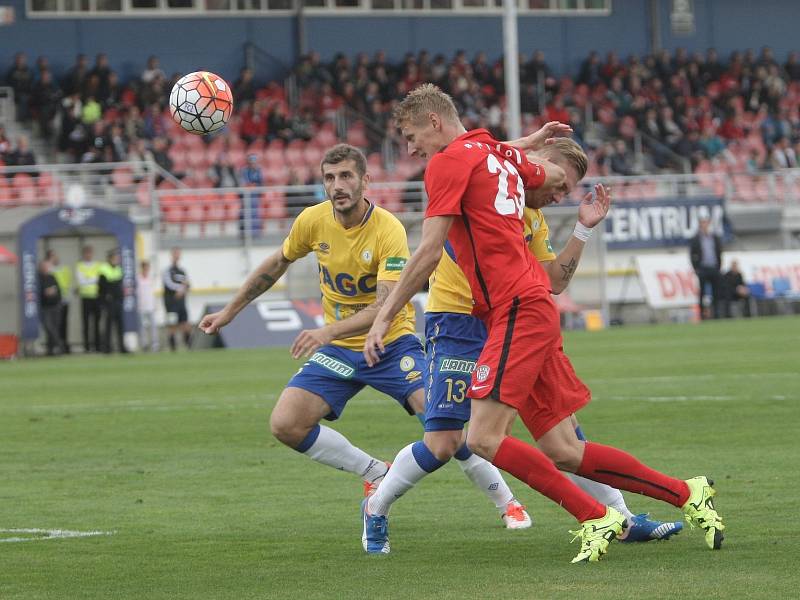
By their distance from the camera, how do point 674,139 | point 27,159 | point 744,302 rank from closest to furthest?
1. point 27,159
2. point 744,302
3. point 674,139

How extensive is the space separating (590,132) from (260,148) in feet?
34.2

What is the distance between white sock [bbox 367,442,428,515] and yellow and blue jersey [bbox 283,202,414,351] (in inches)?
45.3

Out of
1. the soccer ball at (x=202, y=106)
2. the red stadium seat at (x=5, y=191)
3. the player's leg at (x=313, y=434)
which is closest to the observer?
the player's leg at (x=313, y=434)

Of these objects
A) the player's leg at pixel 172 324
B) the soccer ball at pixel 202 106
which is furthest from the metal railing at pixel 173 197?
the soccer ball at pixel 202 106

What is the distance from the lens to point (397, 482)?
7.38 m

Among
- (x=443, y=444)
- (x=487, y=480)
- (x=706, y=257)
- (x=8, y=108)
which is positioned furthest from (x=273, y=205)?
(x=443, y=444)

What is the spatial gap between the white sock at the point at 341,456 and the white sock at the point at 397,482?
34.5 inches

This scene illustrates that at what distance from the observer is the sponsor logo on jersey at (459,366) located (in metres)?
7.17

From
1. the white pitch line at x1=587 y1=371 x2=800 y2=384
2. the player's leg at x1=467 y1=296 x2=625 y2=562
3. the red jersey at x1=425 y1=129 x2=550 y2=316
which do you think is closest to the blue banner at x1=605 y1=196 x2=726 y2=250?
the white pitch line at x1=587 y1=371 x2=800 y2=384

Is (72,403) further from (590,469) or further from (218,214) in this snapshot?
(218,214)

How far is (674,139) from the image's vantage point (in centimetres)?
4122

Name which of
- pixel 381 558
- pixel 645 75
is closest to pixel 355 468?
pixel 381 558

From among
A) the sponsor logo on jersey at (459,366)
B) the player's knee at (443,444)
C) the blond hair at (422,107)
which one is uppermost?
the blond hair at (422,107)

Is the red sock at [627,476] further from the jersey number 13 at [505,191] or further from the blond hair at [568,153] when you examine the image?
the blond hair at [568,153]
